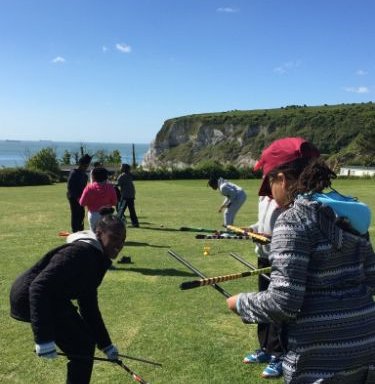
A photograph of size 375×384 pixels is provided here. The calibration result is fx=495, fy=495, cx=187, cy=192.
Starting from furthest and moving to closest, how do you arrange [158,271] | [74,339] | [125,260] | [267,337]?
[125,260]
[158,271]
[267,337]
[74,339]

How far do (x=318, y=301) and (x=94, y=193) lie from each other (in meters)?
8.13

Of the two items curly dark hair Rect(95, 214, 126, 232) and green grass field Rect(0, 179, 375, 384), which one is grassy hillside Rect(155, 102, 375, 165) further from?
curly dark hair Rect(95, 214, 126, 232)

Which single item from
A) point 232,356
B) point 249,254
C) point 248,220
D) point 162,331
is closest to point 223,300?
point 162,331

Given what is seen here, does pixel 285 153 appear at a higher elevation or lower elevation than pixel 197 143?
higher

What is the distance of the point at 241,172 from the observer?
52969 mm

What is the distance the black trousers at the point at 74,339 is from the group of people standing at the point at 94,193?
2.42 meters

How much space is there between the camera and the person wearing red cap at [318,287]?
233cm

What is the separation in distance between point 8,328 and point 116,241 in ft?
11.9

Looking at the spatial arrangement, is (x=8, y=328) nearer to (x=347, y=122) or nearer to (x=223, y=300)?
(x=223, y=300)

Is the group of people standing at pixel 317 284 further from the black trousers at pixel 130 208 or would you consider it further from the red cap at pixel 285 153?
the black trousers at pixel 130 208

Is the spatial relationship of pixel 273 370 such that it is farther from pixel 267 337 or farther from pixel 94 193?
pixel 94 193

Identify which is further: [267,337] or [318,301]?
[267,337]

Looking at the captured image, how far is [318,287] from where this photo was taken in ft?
7.88

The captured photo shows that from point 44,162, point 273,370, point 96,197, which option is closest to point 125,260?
point 96,197
